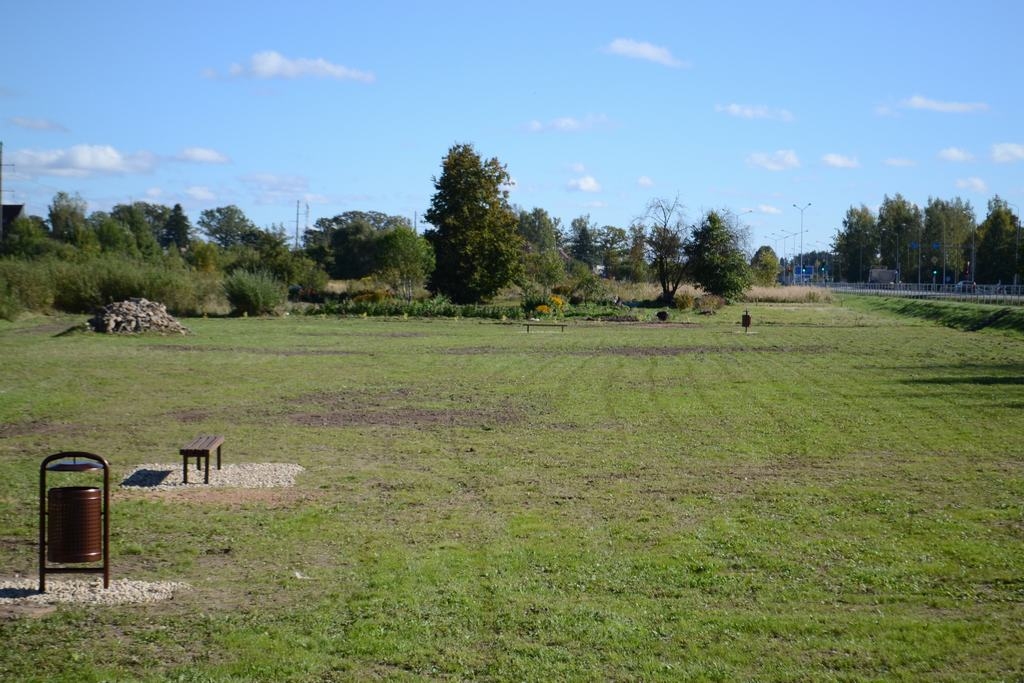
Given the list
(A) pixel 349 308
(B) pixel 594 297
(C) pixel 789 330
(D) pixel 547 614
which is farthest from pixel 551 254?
(D) pixel 547 614

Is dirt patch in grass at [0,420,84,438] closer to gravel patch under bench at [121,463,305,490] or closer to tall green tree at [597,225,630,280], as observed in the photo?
gravel patch under bench at [121,463,305,490]

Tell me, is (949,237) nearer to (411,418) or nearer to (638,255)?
(638,255)

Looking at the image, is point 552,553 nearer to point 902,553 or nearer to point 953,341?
point 902,553

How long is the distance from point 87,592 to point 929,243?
148460 mm

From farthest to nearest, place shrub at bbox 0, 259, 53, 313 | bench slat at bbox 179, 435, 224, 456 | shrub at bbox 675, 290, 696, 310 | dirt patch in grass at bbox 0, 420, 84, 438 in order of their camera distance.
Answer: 1. shrub at bbox 675, 290, 696, 310
2. shrub at bbox 0, 259, 53, 313
3. dirt patch in grass at bbox 0, 420, 84, 438
4. bench slat at bbox 179, 435, 224, 456

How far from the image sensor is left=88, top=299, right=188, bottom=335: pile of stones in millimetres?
40062

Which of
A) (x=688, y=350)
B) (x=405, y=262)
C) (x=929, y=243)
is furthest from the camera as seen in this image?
(x=929, y=243)

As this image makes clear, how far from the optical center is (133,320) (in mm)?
40688

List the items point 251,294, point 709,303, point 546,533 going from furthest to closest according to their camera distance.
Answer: point 709,303 → point 251,294 → point 546,533

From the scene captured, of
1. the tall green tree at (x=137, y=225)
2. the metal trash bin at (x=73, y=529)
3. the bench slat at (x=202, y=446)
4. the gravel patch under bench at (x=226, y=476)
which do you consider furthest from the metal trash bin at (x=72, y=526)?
the tall green tree at (x=137, y=225)

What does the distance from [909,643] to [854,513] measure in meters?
4.14

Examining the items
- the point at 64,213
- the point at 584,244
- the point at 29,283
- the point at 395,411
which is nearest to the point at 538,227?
the point at 584,244

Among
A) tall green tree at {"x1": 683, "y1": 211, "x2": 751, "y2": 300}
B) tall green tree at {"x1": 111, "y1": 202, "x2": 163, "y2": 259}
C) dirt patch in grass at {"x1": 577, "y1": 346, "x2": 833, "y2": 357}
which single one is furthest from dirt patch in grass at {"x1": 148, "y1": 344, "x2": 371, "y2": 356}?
tall green tree at {"x1": 111, "y1": 202, "x2": 163, "y2": 259}

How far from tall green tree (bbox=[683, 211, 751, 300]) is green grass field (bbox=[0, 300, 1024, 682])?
55.0 meters
